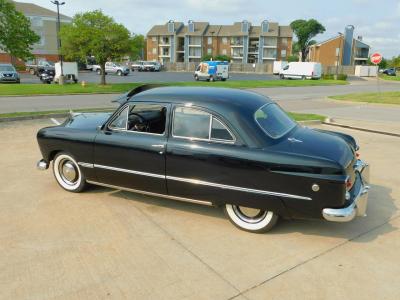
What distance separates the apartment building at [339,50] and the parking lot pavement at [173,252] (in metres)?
79.7

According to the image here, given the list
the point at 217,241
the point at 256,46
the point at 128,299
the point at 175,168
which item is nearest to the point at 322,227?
the point at 217,241

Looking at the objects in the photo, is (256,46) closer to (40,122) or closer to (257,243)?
(40,122)

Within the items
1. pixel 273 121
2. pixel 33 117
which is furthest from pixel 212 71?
pixel 273 121

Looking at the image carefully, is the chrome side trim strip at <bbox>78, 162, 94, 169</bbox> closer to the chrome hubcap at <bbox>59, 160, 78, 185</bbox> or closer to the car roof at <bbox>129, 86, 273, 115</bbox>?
the chrome hubcap at <bbox>59, 160, 78, 185</bbox>

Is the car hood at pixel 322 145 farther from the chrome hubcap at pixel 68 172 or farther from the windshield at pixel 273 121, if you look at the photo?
the chrome hubcap at pixel 68 172

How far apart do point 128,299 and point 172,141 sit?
194 cm

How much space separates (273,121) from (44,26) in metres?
76.3

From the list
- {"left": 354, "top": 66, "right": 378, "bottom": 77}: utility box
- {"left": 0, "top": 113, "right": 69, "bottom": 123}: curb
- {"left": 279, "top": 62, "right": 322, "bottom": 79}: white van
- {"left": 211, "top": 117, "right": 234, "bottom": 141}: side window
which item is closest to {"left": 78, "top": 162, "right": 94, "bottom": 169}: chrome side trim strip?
{"left": 211, "top": 117, "right": 234, "bottom": 141}: side window

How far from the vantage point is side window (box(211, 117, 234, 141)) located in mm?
4109

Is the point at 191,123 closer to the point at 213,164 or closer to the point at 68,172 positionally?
the point at 213,164

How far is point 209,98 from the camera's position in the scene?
4.40 meters

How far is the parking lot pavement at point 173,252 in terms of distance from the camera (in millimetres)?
3131

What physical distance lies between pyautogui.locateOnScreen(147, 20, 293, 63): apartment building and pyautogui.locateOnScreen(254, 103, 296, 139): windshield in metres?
83.7

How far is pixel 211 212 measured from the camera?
15.5ft
